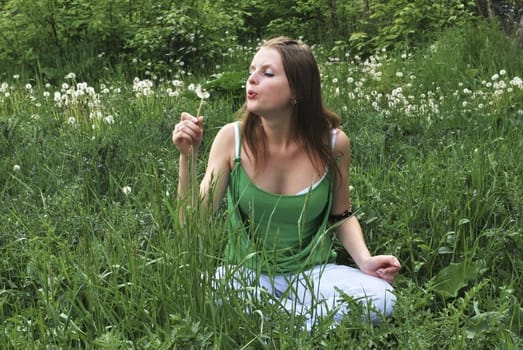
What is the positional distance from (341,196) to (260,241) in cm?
51

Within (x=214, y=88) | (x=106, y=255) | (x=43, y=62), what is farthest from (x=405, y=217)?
(x=43, y=62)

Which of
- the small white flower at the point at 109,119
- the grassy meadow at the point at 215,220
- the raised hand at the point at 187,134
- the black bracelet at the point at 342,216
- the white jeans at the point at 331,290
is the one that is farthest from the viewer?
the small white flower at the point at 109,119

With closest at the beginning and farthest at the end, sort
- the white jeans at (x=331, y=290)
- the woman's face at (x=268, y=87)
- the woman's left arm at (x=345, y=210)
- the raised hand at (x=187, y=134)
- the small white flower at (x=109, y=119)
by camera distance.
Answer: the white jeans at (x=331, y=290) → the raised hand at (x=187, y=134) → the woman's face at (x=268, y=87) → the woman's left arm at (x=345, y=210) → the small white flower at (x=109, y=119)

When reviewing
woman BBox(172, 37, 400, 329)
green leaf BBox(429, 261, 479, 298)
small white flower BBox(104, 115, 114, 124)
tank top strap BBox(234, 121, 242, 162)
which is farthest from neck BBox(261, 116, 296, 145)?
small white flower BBox(104, 115, 114, 124)

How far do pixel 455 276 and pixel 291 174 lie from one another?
728mm

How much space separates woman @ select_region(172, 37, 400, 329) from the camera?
110 inches

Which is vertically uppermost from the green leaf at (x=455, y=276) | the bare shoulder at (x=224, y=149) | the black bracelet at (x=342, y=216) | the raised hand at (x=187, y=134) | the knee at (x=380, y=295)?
the raised hand at (x=187, y=134)

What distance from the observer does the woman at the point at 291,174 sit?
2.80 m

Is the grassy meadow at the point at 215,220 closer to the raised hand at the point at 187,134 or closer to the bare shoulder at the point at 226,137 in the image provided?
the raised hand at the point at 187,134

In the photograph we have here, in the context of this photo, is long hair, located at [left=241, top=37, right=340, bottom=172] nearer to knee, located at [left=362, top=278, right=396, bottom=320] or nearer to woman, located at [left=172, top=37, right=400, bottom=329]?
woman, located at [left=172, top=37, right=400, bottom=329]

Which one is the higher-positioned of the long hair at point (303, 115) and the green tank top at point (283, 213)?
the long hair at point (303, 115)

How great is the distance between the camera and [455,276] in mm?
2854

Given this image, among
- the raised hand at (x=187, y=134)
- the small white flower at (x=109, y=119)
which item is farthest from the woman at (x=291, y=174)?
Answer: the small white flower at (x=109, y=119)

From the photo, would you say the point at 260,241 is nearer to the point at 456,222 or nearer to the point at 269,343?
the point at 269,343
